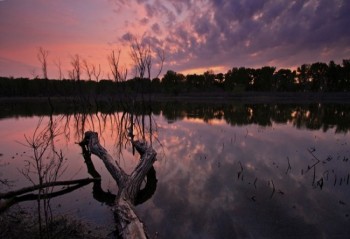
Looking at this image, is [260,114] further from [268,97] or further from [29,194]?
[268,97]

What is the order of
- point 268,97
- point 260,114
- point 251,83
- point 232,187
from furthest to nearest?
point 251,83, point 268,97, point 260,114, point 232,187

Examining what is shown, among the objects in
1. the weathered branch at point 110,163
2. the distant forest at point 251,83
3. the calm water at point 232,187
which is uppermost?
the distant forest at point 251,83

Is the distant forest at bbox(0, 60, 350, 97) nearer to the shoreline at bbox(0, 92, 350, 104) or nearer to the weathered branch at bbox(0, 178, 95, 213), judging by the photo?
the shoreline at bbox(0, 92, 350, 104)

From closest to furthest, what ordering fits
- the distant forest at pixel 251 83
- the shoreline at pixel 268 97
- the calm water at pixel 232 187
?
the calm water at pixel 232 187 → the shoreline at pixel 268 97 → the distant forest at pixel 251 83

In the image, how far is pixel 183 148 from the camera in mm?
13047

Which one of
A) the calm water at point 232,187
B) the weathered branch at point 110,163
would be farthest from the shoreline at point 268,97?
the weathered branch at point 110,163

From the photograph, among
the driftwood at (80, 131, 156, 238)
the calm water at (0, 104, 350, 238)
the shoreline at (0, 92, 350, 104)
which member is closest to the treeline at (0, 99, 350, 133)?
the calm water at (0, 104, 350, 238)

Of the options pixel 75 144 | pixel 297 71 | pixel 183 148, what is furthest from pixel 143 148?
pixel 297 71

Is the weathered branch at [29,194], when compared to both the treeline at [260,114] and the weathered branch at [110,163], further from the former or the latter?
the treeline at [260,114]

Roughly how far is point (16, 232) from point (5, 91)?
116 metres

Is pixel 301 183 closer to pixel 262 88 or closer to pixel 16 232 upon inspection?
pixel 16 232

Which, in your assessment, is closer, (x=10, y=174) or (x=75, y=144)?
(x=10, y=174)

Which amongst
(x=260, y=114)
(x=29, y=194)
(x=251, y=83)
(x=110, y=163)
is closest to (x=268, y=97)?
(x=251, y=83)

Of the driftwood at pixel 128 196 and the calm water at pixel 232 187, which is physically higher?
the driftwood at pixel 128 196
